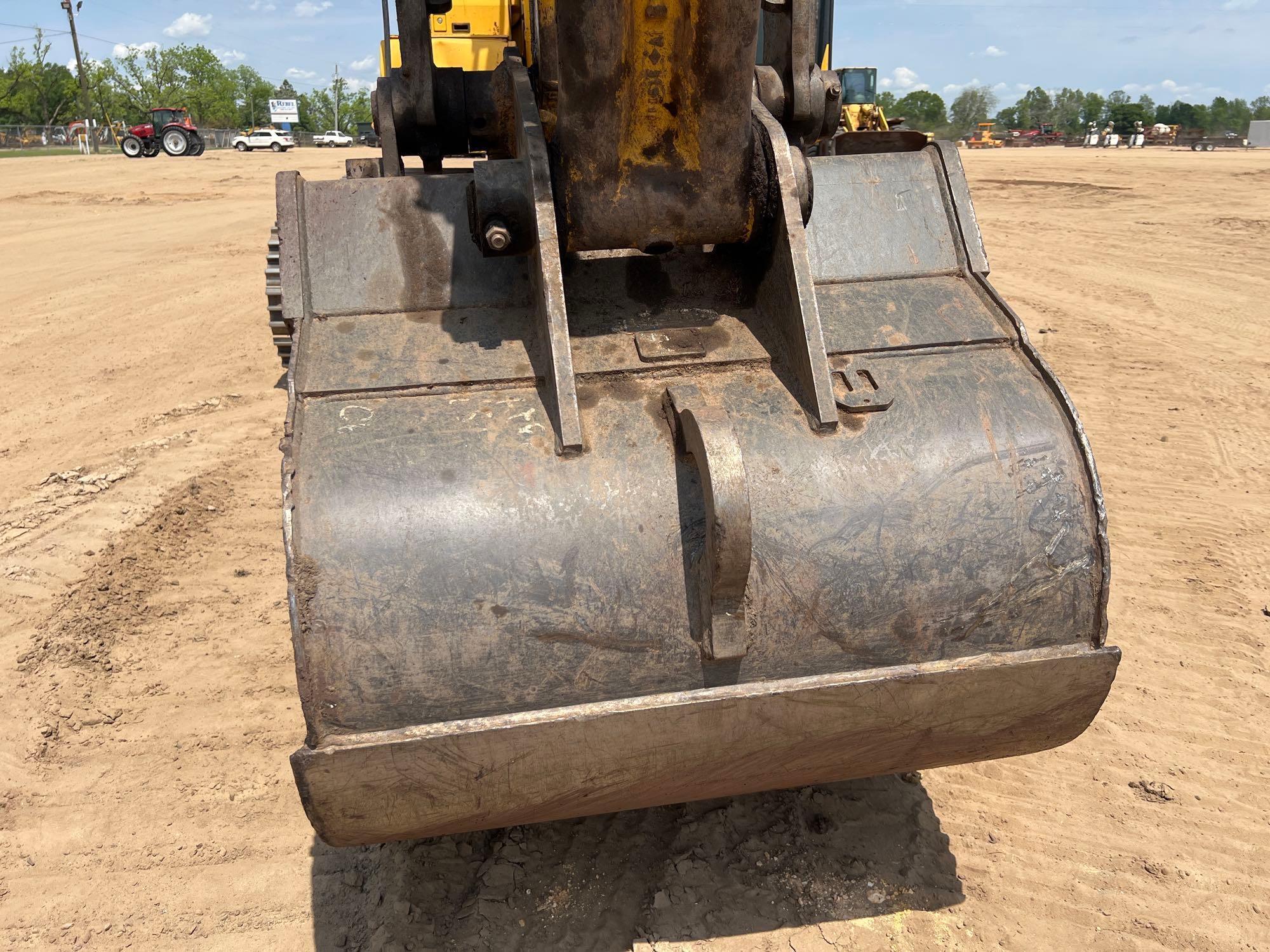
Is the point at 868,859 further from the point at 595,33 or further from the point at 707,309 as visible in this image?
the point at 595,33

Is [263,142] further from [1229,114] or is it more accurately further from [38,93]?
[1229,114]

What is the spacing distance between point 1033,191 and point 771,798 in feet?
61.1

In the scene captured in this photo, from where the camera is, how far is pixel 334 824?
203 cm

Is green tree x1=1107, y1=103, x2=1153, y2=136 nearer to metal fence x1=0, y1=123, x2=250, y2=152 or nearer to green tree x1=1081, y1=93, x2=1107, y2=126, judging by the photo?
green tree x1=1081, y1=93, x2=1107, y2=126

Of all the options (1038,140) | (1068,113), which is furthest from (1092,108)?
(1038,140)

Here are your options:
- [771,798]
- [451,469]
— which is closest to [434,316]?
[451,469]

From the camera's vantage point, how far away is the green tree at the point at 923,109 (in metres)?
88.1

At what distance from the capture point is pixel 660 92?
2264 millimetres

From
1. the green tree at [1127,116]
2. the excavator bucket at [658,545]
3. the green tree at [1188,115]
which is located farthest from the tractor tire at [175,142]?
the green tree at [1188,115]

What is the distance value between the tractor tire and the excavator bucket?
35.5m

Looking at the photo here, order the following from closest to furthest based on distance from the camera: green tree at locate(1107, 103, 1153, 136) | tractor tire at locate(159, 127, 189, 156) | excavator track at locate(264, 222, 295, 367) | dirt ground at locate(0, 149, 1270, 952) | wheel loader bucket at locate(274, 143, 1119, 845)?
wheel loader bucket at locate(274, 143, 1119, 845), dirt ground at locate(0, 149, 1270, 952), excavator track at locate(264, 222, 295, 367), tractor tire at locate(159, 127, 189, 156), green tree at locate(1107, 103, 1153, 136)

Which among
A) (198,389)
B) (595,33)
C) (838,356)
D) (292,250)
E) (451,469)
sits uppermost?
(595,33)

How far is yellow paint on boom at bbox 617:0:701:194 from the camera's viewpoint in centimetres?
216

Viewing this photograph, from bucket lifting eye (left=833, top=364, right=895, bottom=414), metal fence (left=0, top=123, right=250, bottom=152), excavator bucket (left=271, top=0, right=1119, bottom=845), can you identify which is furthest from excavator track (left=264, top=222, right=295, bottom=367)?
metal fence (left=0, top=123, right=250, bottom=152)
